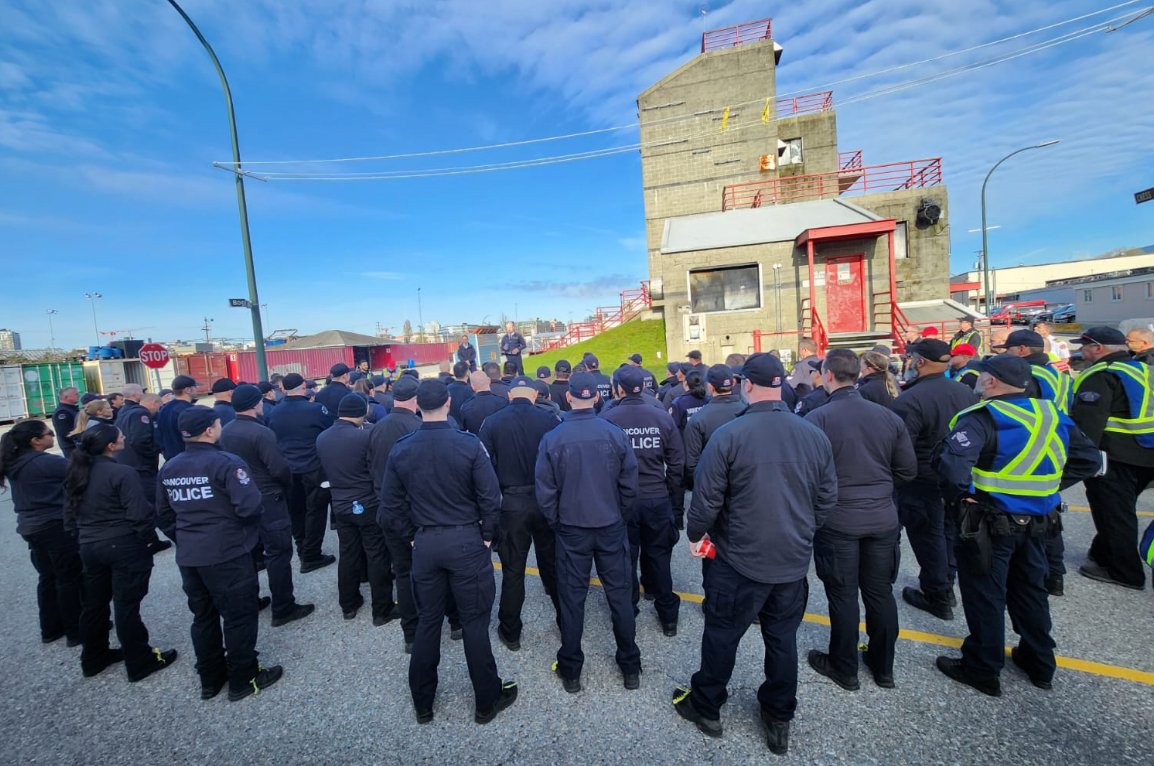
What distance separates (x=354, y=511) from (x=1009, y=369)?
5.31 m

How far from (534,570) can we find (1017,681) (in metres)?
4.26

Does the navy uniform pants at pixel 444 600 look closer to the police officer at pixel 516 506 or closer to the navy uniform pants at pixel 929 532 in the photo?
the police officer at pixel 516 506

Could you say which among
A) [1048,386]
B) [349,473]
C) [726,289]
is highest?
[726,289]

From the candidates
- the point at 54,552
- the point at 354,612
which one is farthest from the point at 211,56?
the point at 354,612

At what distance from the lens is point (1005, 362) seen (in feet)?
10.2

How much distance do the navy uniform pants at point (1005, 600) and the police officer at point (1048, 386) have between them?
1.34m

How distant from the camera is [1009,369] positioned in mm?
3088

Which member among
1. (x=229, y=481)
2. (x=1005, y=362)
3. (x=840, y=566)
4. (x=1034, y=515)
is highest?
(x=1005, y=362)

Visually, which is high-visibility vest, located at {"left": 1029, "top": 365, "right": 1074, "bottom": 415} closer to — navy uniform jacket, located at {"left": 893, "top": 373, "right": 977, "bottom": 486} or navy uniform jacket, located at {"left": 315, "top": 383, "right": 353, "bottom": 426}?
navy uniform jacket, located at {"left": 893, "top": 373, "right": 977, "bottom": 486}

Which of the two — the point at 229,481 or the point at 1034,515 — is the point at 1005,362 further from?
the point at 229,481

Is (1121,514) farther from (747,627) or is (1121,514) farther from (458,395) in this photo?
(458,395)

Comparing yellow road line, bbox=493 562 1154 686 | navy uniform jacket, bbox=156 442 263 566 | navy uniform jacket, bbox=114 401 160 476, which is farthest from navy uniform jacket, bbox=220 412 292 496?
yellow road line, bbox=493 562 1154 686

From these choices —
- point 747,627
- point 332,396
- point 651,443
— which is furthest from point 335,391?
point 747,627

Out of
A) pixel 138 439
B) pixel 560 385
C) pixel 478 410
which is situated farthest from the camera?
pixel 560 385
